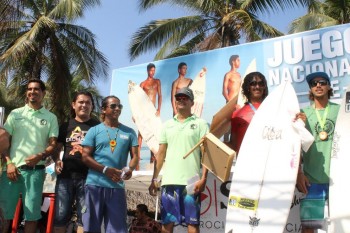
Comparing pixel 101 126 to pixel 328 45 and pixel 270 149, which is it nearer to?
pixel 270 149

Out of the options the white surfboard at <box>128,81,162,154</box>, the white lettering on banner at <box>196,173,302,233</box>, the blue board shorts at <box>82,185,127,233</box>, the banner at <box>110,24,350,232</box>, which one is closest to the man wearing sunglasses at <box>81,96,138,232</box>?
the blue board shorts at <box>82,185,127,233</box>

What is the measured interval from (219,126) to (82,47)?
1449cm

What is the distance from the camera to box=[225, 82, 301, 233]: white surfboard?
3711 millimetres

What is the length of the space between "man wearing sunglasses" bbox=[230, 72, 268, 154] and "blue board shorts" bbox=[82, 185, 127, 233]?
1.25 m

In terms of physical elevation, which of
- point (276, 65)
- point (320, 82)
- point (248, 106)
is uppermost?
point (276, 65)

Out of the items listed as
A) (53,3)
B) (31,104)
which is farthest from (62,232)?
(53,3)

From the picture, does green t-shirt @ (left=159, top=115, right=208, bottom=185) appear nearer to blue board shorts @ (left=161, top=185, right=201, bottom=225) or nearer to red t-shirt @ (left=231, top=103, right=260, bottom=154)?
blue board shorts @ (left=161, top=185, right=201, bottom=225)

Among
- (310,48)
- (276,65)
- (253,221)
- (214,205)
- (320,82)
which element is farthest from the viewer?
(276,65)

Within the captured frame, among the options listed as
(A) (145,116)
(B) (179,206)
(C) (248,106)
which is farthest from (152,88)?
(B) (179,206)

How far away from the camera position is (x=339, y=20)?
15.3m

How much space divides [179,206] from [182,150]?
0.51 meters

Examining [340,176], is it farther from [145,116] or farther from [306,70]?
[145,116]

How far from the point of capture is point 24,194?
4359mm

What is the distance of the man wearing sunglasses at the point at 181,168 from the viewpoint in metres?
3.98
